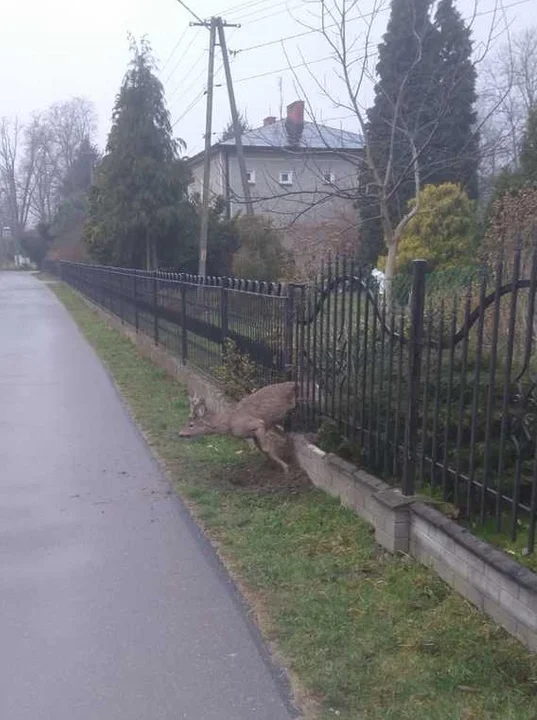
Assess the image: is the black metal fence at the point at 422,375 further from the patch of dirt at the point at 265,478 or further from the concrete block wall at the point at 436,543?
the patch of dirt at the point at 265,478

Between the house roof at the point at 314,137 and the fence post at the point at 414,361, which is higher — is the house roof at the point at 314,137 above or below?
above

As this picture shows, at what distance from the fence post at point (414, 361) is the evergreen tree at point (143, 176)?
26.8 m

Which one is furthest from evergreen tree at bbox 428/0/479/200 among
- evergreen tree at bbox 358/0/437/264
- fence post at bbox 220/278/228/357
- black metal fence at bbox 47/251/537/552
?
black metal fence at bbox 47/251/537/552

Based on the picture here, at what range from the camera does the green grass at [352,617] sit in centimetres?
358

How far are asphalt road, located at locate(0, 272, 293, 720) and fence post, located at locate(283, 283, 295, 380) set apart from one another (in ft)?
4.72

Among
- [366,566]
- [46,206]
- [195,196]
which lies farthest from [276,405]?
[46,206]

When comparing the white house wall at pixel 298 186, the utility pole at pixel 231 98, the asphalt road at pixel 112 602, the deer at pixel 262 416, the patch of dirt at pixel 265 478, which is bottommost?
the asphalt road at pixel 112 602

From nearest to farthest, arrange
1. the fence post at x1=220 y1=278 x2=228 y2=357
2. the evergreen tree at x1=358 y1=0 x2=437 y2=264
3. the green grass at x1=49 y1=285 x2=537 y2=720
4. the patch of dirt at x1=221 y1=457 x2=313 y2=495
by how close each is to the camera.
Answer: the green grass at x1=49 y1=285 x2=537 y2=720
the patch of dirt at x1=221 y1=457 x2=313 y2=495
the fence post at x1=220 y1=278 x2=228 y2=357
the evergreen tree at x1=358 y1=0 x2=437 y2=264

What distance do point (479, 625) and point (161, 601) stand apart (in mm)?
1725

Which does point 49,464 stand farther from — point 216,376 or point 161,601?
point 161,601

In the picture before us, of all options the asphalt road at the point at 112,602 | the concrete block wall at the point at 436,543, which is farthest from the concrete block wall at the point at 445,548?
the asphalt road at the point at 112,602

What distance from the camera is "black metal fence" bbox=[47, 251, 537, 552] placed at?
4.45 meters

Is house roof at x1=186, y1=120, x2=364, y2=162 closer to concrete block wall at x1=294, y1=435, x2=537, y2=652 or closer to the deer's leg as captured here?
the deer's leg

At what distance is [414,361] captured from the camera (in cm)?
523
